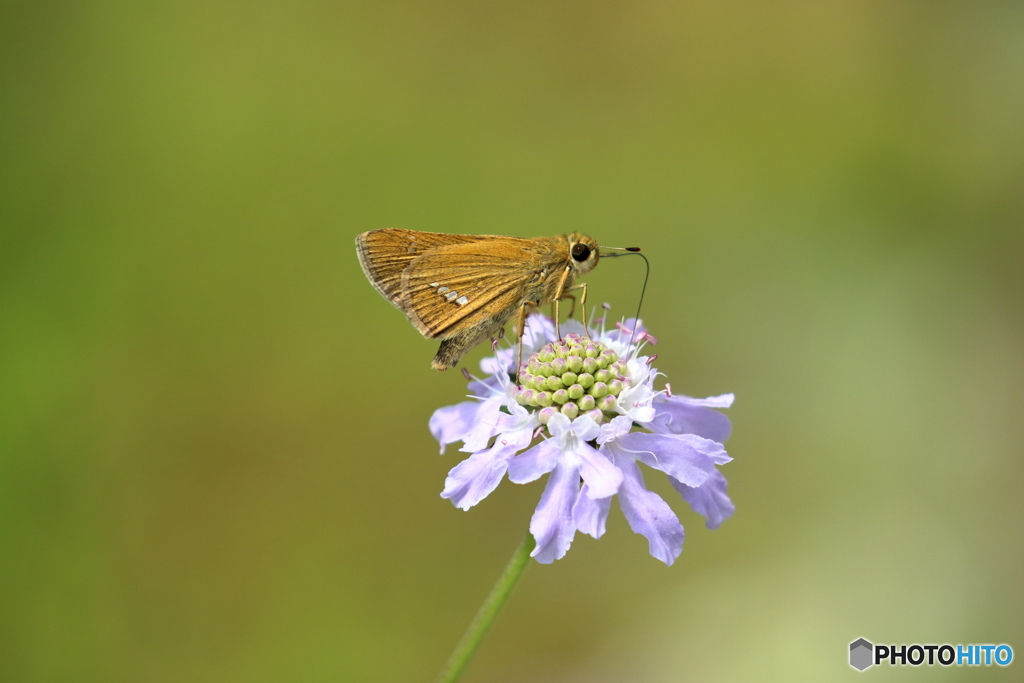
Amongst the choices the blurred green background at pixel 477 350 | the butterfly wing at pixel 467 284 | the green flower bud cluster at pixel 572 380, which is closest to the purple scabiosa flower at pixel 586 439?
the green flower bud cluster at pixel 572 380

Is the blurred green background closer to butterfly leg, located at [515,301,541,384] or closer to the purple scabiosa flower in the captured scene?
the purple scabiosa flower

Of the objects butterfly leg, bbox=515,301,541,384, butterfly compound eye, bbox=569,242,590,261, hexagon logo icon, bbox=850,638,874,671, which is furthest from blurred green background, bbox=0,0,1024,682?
butterfly compound eye, bbox=569,242,590,261

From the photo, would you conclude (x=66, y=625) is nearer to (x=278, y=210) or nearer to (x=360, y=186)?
(x=278, y=210)

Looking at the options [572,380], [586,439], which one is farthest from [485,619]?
[572,380]

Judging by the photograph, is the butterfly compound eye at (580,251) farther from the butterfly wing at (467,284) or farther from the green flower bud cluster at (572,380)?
the green flower bud cluster at (572,380)

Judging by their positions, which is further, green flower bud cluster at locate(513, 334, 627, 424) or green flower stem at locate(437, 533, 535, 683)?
green flower bud cluster at locate(513, 334, 627, 424)

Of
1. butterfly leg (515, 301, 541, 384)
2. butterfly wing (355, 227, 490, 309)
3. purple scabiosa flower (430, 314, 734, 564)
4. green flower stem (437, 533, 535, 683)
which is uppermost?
butterfly wing (355, 227, 490, 309)
